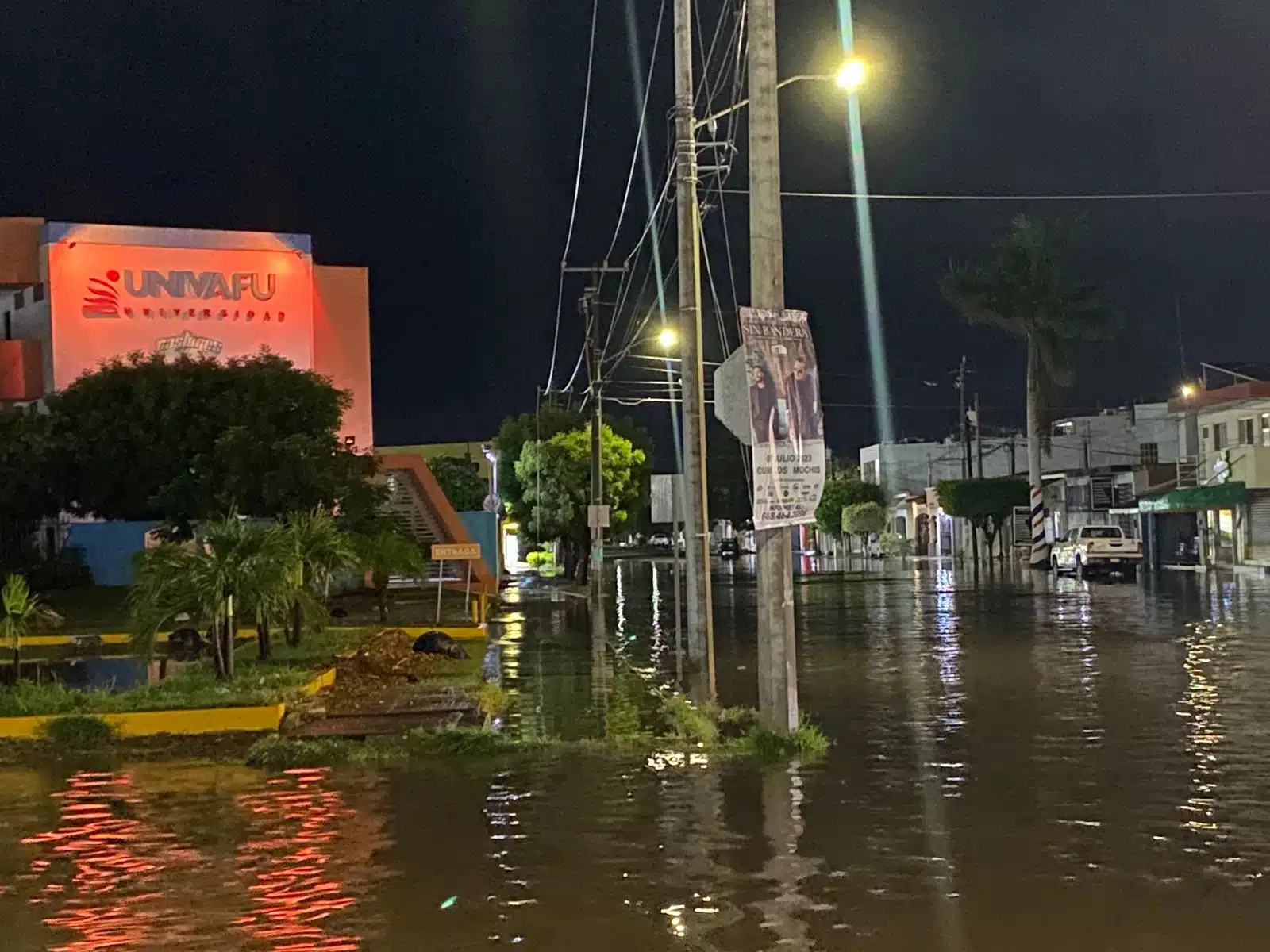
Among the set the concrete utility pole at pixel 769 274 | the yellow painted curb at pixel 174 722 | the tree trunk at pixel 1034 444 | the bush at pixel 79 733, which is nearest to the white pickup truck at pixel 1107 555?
the tree trunk at pixel 1034 444

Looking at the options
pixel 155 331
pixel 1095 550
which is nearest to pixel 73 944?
pixel 155 331

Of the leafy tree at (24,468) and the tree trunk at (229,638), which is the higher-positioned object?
the leafy tree at (24,468)

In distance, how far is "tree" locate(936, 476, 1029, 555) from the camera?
69125 millimetres

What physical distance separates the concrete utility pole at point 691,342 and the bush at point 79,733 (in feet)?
22.0

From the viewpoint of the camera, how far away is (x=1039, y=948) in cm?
741

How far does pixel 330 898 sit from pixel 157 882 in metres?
1.23

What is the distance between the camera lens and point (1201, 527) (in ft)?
195

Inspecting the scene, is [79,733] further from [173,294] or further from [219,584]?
[173,294]

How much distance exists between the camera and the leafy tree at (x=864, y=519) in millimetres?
88875

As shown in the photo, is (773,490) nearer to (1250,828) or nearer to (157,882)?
(1250,828)

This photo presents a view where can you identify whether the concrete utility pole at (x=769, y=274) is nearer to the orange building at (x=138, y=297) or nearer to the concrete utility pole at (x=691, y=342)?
the concrete utility pole at (x=691, y=342)

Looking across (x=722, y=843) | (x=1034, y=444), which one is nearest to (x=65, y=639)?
(x=722, y=843)

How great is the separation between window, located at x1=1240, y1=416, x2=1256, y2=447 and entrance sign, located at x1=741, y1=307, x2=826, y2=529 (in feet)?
158

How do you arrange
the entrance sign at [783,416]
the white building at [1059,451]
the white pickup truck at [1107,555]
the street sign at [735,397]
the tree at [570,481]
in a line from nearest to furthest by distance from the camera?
the entrance sign at [783,416] → the street sign at [735,397] → the white pickup truck at [1107,555] → the tree at [570,481] → the white building at [1059,451]
